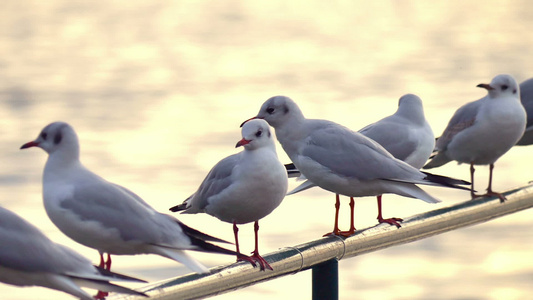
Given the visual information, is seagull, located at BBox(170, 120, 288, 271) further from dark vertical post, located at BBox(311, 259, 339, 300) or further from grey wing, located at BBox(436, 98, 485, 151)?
grey wing, located at BBox(436, 98, 485, 151)

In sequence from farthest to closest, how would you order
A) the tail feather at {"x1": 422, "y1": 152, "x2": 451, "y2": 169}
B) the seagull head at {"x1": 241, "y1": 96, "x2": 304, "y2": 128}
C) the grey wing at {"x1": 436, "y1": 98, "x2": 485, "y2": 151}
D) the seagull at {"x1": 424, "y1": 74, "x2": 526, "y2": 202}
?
the tail feather at {"x1": 422, "y1": 152, "x2": 451, "y2": 169} < the grey wing at {"x1": 436, "y1": 98, "x2": 485, "y2": 151} < the seagull at {"x1": 424, "y1": 74, "x2": 526, "y2": 202} < the seagull head at {"x1": 241, "y1": 96, "x2": 304, "y2": 128}

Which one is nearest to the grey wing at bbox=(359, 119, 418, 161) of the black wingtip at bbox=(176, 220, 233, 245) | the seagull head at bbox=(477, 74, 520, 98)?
the seagull head at bbox=(477, 74, 520, 98)

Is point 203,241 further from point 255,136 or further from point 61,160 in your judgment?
point 255,136

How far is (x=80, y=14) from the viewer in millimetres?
16266

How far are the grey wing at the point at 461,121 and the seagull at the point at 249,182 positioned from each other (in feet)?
5.32

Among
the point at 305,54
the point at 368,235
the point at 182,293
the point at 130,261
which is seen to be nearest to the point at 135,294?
the point at 182,293

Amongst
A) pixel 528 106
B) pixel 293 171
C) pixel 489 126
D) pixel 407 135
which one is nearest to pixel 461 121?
pixel 489 126

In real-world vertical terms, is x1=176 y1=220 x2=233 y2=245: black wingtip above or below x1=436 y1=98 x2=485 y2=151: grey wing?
below

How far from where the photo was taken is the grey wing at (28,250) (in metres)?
3.31

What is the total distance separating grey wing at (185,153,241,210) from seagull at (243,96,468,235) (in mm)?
355

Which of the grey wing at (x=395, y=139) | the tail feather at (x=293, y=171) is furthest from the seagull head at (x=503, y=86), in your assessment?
the tail feather at (x=293, y=171)

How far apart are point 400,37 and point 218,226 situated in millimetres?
8478

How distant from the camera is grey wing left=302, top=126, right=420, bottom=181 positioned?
15.0 feet

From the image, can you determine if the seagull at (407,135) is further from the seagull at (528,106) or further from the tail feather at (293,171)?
the seagull at (528,106)
